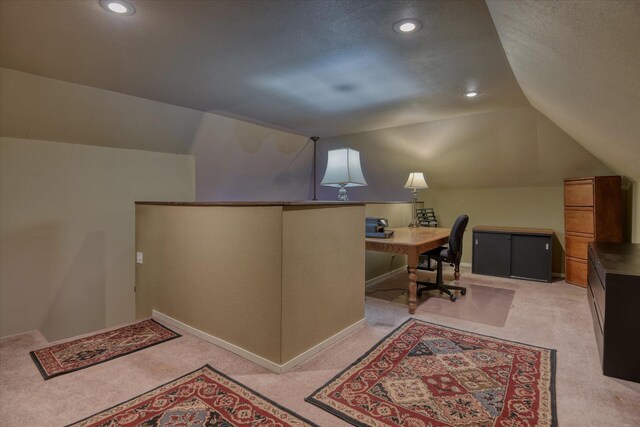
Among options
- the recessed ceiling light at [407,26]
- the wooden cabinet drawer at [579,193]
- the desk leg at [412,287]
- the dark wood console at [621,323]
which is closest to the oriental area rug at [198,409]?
the desk leg at [412,287]

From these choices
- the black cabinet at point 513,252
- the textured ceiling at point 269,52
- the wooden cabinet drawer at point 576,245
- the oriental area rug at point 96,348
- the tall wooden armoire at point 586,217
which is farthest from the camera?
the black cabinet at point 513,252

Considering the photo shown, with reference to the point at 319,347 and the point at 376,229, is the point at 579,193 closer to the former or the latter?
the point at 376,229

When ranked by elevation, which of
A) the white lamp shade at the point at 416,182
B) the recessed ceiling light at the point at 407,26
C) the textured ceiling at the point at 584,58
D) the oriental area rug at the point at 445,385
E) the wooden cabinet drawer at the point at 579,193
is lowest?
the oriental area rug at the point at 445,385

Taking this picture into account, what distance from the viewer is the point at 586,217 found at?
13.5ft

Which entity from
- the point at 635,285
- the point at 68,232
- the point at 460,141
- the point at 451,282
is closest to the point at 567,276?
the point at 451,282

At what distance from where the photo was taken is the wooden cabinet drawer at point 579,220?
407 cm

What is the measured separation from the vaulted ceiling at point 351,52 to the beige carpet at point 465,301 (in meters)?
1.82

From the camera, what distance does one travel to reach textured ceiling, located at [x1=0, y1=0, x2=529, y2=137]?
2.00m

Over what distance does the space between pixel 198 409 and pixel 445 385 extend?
4.82 feet

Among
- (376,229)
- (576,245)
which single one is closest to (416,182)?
(376,229)

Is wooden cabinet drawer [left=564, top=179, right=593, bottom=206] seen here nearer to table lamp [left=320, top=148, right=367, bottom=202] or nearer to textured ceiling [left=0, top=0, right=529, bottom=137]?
textured ceiling [left=0, top=0, right=529, bottom=137]

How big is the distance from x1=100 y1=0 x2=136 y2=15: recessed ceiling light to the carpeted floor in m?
2.31

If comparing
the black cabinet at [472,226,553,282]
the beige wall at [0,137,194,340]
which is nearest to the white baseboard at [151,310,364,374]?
the beige wall at [0,137,194,340]

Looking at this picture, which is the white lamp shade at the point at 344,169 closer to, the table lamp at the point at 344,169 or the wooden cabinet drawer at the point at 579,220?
the table lamp at the point at 344,169
